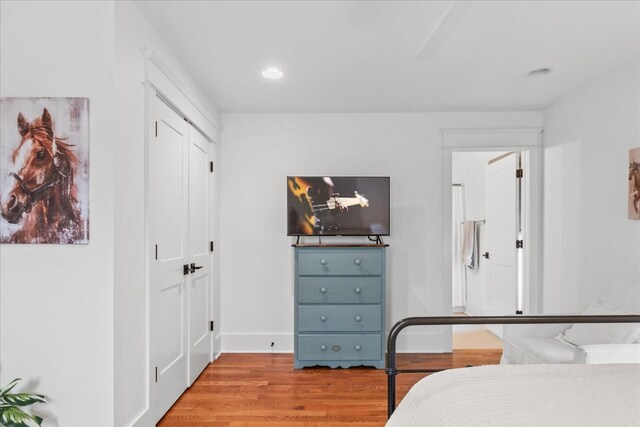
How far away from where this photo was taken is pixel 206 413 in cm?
284

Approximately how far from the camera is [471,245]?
595cm

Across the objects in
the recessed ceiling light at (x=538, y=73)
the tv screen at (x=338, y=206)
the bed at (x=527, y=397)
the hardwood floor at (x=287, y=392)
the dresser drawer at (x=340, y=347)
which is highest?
the recessed ceiling light at (x=538, y=73)

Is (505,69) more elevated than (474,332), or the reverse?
(505,69)

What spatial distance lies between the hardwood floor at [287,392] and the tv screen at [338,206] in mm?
1266

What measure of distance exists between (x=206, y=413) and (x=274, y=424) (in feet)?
1.66

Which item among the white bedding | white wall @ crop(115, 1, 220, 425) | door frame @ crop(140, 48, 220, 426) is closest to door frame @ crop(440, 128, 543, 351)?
door frame @ crop(140, 48, 220, 426)

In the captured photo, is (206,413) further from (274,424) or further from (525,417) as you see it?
(525,417)

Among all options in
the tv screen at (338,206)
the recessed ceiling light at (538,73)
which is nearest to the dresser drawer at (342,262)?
the tv screen at (338,206)

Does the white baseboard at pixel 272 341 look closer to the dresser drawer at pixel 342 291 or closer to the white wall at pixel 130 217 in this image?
the dresser drawer at pixel 342 291

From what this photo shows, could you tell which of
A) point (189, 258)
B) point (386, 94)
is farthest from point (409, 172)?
point (189, 258)

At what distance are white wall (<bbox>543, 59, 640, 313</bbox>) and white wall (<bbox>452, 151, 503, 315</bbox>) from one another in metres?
1.39

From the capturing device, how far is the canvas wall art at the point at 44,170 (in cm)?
200

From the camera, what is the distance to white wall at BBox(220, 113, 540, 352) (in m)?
4.29

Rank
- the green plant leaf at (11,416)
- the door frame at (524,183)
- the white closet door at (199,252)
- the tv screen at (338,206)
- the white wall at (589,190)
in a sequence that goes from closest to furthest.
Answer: the green plant leaf at (11,416)
the white wall at (589,190)
the white closet door at (199,252)
the tv screen at (338,206)
the door frame at (524,183)
